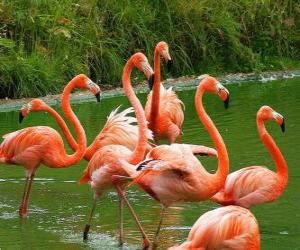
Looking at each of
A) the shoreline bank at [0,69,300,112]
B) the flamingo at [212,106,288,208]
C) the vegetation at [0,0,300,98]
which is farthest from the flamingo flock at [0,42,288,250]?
the vegetation at [0,0,300,98]

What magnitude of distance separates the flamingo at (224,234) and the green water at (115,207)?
4.70 feet

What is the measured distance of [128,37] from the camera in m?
16.7

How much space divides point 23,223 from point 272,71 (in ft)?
36.7

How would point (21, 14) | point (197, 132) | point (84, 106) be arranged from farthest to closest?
point (21, 14) < point (84, 106) < point (197, 132)

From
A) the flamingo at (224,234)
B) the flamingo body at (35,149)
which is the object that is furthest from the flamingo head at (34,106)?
the flamingo at (224,234)

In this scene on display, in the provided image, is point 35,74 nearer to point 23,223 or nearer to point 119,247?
point 23,223

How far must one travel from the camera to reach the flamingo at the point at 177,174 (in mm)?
6457

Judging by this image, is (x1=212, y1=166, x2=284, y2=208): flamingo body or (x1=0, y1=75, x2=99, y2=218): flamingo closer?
(x1=212, y1=166, x2=284, y2=208): flamingo body

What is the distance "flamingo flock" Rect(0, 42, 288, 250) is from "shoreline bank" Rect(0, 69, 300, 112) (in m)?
5.80

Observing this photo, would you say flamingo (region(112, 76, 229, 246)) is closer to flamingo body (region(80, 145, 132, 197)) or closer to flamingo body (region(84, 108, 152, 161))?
flamingo body (region(80, 145, 132, 197))

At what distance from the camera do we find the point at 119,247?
22.5ft

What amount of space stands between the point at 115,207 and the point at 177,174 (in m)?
1.68

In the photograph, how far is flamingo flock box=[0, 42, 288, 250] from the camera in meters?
5.32

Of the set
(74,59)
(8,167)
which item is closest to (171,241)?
(8,167)
